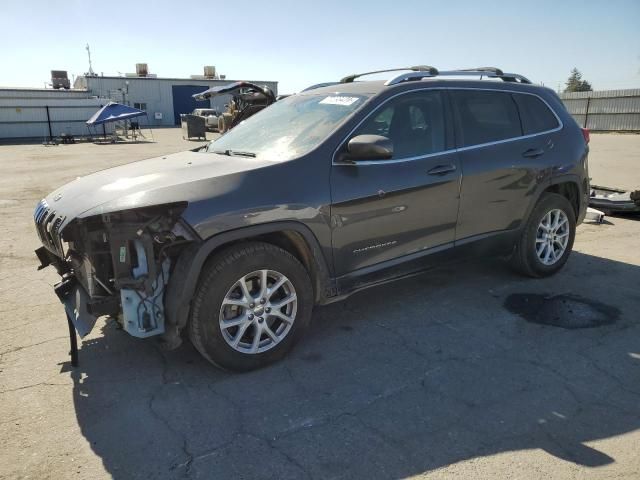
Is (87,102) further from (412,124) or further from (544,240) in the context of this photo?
(544,240)

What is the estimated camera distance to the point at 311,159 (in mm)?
3498

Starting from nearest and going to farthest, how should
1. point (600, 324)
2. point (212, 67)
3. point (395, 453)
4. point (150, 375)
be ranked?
point (395, 453) < point (150, 375) < point (600, 324) < point (212, 67)

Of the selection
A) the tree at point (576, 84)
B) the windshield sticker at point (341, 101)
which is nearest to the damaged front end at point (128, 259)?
the windshield sticker at point (341, 101)

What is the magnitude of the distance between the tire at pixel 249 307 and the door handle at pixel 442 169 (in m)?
1.37

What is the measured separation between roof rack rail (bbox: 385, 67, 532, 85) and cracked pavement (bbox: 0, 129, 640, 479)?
1.93m

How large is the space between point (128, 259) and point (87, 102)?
33940 mm

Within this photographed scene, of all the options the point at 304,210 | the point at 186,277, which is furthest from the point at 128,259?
the point at 304,210

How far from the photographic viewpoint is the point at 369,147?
11.3ft

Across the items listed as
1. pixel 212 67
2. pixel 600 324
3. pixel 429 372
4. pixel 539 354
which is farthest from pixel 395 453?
pixel 212 67

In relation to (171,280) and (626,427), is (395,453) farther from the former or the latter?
(171,280)

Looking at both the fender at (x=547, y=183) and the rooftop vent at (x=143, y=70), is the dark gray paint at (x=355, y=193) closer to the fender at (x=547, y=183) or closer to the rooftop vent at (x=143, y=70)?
the fender at (x=547, y=183)

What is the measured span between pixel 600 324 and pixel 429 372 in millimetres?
1722

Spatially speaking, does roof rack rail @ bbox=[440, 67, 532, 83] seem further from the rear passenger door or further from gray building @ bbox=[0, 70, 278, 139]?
gray building @ bbox=[0, 70, 278, 139]

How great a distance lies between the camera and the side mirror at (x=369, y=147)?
3465 millimetres
